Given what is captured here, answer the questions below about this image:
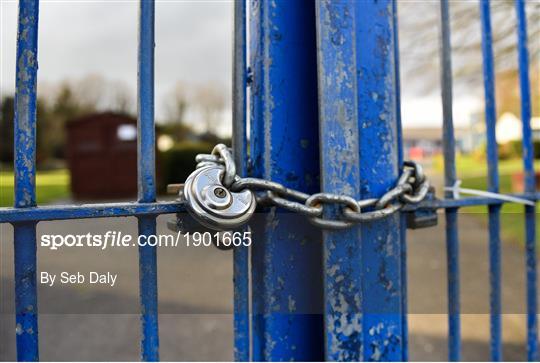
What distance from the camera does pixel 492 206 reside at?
1.22 m

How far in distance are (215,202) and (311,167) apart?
0.22m

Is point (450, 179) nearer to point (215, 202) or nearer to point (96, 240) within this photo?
point (215, 202)

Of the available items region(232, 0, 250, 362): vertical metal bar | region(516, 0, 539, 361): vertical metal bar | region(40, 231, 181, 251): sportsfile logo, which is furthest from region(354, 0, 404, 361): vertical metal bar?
region(516, 0, 539, 361): vertical metal bar

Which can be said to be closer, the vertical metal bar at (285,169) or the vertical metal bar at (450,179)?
the vertical metal bar at (285,169)

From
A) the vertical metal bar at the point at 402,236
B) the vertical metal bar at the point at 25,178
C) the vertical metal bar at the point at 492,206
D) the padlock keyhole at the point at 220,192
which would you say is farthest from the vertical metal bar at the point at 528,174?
the vertical metal bar at the point at 25,178

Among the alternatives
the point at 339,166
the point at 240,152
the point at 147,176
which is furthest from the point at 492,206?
the point at 147,176

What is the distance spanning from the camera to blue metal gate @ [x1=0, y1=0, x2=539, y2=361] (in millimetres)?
833

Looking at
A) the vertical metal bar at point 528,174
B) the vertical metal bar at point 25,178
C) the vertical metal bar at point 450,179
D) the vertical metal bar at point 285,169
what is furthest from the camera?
the vertical metal bar at point 528,174

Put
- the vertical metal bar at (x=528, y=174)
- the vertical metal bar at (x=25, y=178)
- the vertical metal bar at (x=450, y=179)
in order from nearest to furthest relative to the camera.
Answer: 1. the vertical metal bar at (x=25, y=178)
2. the vertical metal bar at (x=450, y=179)
3. the vertical metal bar at (x=528, y=174)

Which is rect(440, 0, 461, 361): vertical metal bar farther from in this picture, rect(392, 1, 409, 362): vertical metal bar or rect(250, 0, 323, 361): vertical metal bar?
rect(250, 0, 323, 361): vertical metal bar

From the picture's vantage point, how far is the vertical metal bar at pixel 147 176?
819 millimetres

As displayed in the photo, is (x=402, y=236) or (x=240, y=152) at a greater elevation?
(x=240, y=152)

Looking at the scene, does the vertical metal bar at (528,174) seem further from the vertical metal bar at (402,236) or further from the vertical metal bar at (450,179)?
the vertical metal bar at (402,236)

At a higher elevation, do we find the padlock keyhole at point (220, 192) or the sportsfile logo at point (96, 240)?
the padlock keyhole at point (220, 192)
